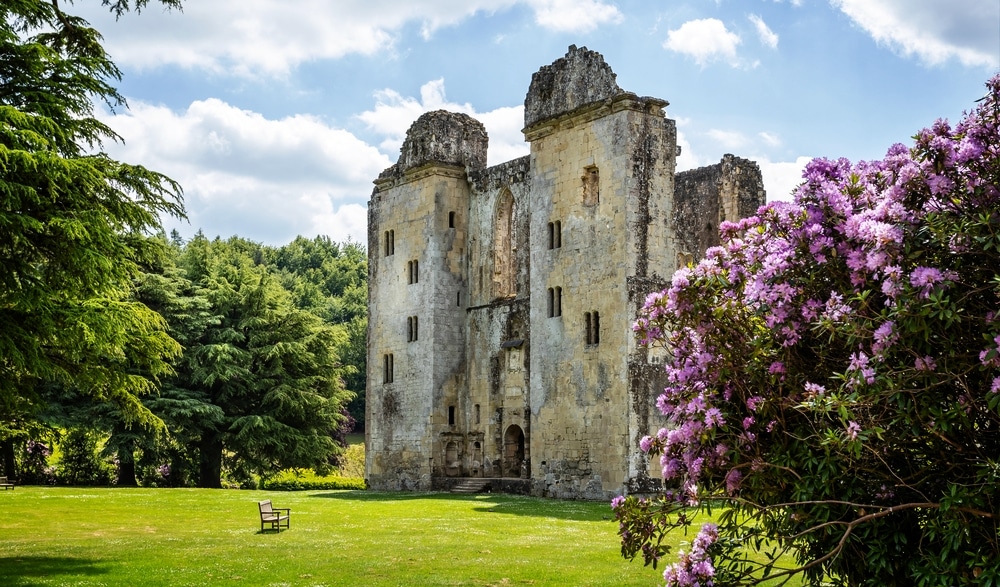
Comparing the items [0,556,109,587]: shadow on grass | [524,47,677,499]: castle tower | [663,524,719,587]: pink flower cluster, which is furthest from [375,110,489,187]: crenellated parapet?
[663,524,719,587]: pink flower cluster

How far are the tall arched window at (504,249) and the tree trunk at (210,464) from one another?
13174mm

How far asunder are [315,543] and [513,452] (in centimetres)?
1599

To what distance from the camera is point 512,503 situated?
2881 cm

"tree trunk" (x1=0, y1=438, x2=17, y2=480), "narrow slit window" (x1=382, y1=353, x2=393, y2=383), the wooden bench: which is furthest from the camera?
"tree trunk" (x1=0, y1=438, x2=17, y2=480)

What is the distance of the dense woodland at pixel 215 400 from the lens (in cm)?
3875

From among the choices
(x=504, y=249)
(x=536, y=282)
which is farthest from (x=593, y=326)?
(x=504, y=249)

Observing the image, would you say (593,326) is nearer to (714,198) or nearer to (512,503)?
(512,503)

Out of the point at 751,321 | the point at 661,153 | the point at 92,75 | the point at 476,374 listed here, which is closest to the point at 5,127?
the point at 92,75

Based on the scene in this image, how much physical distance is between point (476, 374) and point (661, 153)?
10263 mm

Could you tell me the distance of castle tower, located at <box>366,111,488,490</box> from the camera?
36.4 meters

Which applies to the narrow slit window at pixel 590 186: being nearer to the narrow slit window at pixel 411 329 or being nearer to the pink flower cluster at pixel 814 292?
the narrow slit window at pixel 411 329

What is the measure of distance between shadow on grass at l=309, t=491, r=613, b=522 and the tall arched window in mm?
7025

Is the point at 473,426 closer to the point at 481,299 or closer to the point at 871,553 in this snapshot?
the point at 481,299

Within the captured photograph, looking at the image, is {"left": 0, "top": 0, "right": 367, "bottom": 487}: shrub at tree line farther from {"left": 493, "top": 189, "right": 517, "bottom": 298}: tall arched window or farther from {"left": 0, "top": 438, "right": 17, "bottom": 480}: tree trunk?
{"left": 493, "top": 189, "right": 517, "bottom": 298}: tall arched window
